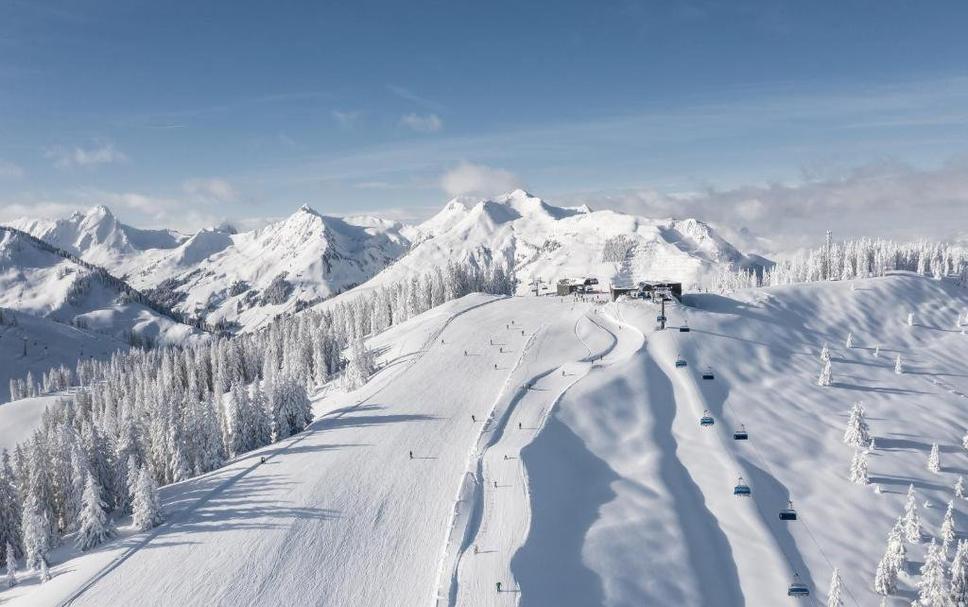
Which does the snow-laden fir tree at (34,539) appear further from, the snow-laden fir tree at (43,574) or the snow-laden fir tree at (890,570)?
the snow-laden fir tree at (890,570)

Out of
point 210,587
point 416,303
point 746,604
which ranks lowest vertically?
point 746,604

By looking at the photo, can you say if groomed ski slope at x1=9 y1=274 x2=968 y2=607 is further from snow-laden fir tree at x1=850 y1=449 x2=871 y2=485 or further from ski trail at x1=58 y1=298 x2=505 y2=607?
snow-laden fir tree at x1=850 y1=449 x2=871 y2=485

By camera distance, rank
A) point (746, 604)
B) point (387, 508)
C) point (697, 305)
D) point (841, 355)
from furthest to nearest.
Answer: point (697, 305) < point (841, 355) < point (387, 508) < point (746, 604)

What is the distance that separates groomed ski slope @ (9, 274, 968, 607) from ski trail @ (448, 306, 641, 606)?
22 cm

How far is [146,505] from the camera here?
51.6 metres

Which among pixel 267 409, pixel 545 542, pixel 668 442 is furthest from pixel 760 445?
pixel 267 409

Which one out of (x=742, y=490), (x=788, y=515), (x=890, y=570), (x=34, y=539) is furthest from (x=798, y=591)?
(x=34, y=539)

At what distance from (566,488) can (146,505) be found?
131 feet

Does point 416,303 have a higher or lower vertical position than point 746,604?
higher

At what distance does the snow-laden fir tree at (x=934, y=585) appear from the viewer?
42.1 m

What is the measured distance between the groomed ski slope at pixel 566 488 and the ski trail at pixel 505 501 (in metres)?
0.22

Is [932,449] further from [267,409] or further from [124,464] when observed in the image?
[124,464]

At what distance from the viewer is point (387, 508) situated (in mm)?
49562

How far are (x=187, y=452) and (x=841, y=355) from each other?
118 m
